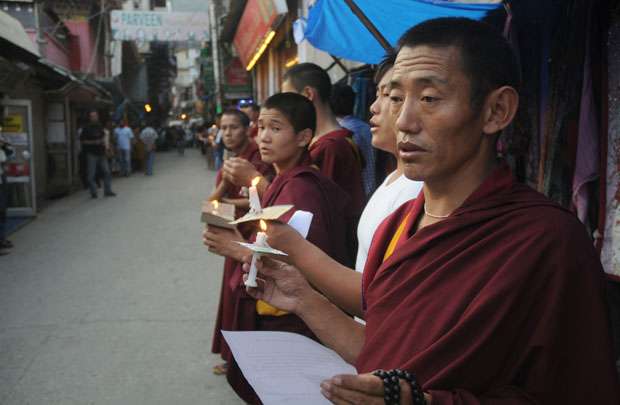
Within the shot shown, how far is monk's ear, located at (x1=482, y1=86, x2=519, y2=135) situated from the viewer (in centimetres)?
131

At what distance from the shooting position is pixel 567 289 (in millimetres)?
1095

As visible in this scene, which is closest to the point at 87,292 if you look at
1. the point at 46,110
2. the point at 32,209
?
the point at 32,209

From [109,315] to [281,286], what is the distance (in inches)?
149

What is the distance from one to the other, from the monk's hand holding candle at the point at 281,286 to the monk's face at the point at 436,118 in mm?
568

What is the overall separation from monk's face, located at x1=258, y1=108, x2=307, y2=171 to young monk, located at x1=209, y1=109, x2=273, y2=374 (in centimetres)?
42

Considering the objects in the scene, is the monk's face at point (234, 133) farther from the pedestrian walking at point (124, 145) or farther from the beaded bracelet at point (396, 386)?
the pedestrian walking at point (124, 145)

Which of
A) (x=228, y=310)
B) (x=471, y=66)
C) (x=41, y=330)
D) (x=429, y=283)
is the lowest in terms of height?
(x=41, y=330)

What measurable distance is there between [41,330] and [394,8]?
369 centimetres

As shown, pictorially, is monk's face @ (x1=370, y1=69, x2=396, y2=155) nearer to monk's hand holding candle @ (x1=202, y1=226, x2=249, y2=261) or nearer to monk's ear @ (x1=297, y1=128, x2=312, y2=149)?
monk's ear @ (x1=297, y1=128, x2=312, y2=149)

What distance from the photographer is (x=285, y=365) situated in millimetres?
1430

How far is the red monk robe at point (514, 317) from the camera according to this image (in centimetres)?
110

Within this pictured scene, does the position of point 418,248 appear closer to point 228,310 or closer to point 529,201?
point 529,201

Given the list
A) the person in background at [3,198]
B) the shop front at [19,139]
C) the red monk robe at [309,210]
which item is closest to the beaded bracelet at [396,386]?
the red monk robe at [309,210]

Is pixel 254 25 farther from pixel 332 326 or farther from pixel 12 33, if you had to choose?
pixel 332 326
